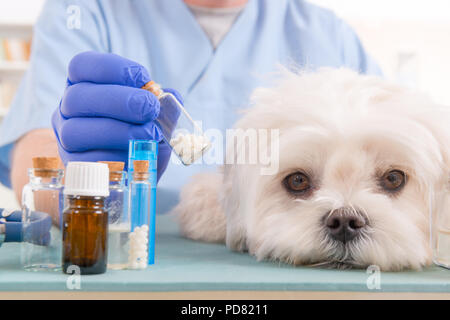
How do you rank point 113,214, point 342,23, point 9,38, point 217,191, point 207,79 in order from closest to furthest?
1. point 113,214
2. point 217,191
3. point 207,79
4. point 342,23
5. point 9,38

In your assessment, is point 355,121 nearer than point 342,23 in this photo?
Yes

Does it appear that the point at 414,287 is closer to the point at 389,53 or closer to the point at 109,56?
the point at 109,56

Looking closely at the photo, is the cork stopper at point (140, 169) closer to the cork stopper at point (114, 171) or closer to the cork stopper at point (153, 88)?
the cork stopper at point (114, 171)

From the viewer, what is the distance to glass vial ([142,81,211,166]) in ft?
2.52

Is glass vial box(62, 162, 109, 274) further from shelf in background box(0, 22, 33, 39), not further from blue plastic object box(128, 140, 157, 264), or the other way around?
shelf in background box(0, 22, 33, 39)

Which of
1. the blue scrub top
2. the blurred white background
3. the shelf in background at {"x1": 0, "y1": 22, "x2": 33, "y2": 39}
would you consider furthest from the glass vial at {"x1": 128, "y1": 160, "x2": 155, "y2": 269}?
the shelf in background at {"x1": 0, "y1": 22, "x2": 33, "y2": 39}

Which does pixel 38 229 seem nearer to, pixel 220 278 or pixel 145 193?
pixel 145 193

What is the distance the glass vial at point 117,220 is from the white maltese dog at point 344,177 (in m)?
0.22

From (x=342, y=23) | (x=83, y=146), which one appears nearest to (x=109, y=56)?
(x=83, y=146)

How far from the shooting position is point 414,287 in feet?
1.83

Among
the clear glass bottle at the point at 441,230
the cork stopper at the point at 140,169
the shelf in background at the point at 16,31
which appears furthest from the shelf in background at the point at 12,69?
the clear glass bottle at the point at 441,230

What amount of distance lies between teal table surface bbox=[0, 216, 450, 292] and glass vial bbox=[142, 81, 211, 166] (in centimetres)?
16

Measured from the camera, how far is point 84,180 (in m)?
0.59
